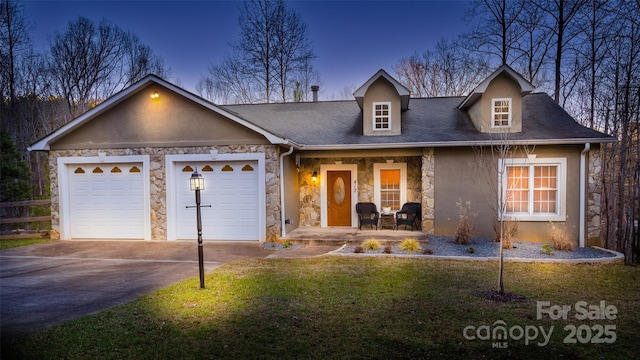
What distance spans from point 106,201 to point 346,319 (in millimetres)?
9833

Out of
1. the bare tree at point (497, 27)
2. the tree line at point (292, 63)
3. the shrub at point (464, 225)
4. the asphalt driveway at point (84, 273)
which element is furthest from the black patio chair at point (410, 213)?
the bare tree at point (497, 27)

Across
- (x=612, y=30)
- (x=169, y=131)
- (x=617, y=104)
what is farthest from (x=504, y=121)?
(x=169, y=131)

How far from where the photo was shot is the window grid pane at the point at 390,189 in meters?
13.1

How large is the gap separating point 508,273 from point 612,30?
10295 mm

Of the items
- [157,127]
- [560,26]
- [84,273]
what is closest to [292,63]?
[157,127]

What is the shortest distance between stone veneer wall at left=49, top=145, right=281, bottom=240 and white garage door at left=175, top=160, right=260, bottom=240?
417 millimetres

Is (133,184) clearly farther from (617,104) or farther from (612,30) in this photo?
(612,30)

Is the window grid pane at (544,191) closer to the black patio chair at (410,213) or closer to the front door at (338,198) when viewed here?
the black patio chair at (410,213)

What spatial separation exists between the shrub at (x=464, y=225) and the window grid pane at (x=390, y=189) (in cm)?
229

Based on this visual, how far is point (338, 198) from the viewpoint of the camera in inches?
525

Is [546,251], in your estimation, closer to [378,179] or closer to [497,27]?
[378,179]

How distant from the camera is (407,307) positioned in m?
5.60

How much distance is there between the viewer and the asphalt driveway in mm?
5566

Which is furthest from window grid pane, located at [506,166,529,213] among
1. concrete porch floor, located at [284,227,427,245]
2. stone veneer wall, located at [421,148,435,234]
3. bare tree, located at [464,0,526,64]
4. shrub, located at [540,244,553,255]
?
bare tree, located at [464,0,526,64]
